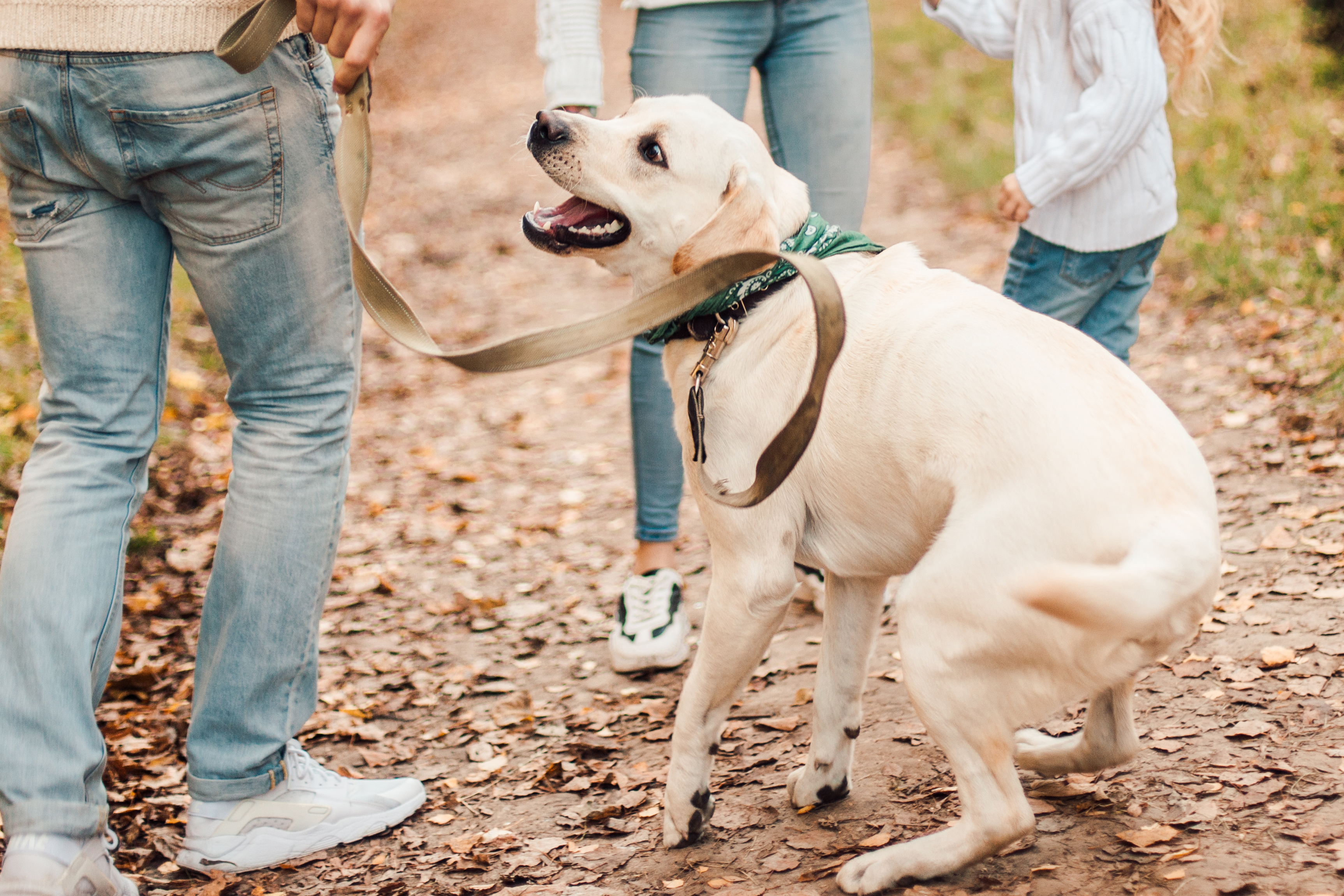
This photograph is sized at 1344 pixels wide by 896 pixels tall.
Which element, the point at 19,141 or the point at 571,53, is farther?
the point at 571,53

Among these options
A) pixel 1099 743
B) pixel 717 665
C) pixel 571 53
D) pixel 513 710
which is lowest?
pixel 513 710

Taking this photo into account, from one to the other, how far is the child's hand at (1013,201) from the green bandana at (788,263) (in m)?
0.65

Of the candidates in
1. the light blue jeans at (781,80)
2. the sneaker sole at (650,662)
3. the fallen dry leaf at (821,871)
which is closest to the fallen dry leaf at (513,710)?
the sneaker sole at (650,662)

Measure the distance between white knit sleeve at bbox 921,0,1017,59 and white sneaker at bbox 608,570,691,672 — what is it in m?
1.89

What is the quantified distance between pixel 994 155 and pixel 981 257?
1.88 m

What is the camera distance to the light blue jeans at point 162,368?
2.10 meters

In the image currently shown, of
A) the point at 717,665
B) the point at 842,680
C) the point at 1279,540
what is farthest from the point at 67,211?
the point at 1279,540

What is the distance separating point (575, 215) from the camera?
2.62m

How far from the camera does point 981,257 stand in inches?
280

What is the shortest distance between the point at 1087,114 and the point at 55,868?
294 centimetres

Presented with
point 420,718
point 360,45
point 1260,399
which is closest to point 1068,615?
point 360,45

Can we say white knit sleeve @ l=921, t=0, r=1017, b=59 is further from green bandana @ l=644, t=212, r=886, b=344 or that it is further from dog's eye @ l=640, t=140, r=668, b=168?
dog's eye @ l=640, t=140, r=668, b=168

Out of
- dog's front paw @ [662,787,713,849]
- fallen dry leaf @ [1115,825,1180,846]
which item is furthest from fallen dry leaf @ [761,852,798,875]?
fallen dry leaf @ [1115,825,1180,846]

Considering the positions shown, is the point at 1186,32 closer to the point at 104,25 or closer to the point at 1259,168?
the point at 104,25
